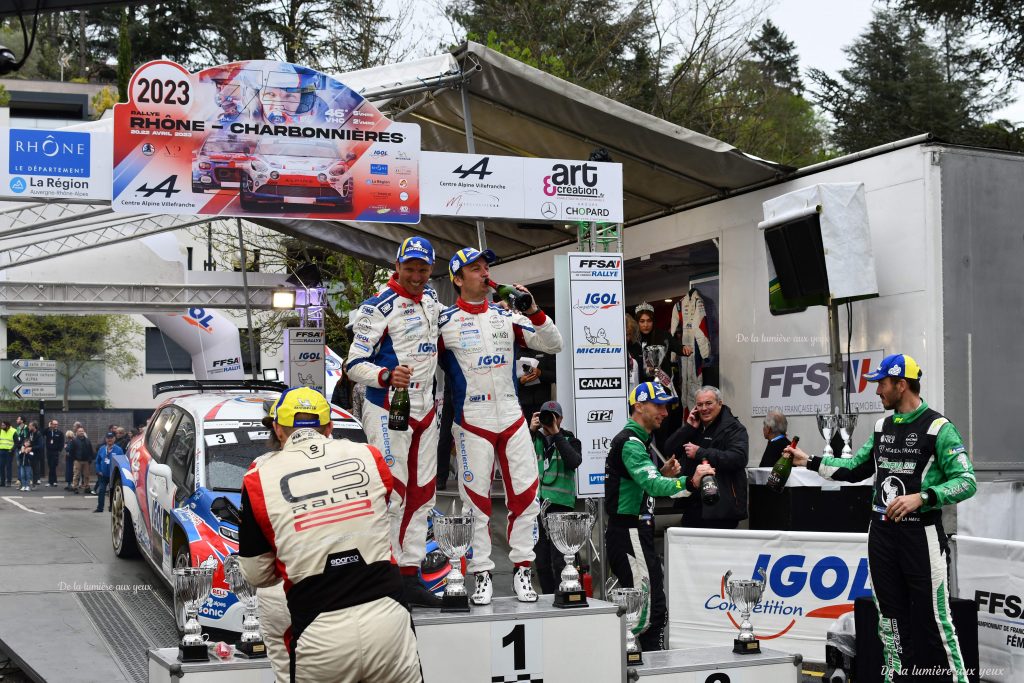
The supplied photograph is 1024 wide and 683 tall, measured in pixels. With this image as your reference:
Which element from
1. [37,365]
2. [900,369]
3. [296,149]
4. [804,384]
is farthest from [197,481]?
[37,365]

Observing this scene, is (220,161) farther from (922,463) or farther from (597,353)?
(922,463)

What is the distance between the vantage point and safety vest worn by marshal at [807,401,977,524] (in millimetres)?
6328

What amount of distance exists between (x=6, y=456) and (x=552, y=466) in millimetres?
23277

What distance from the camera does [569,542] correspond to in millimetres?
5953

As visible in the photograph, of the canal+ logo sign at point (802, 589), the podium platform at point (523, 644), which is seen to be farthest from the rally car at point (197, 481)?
the canal+ logo sign at point (802, 589)

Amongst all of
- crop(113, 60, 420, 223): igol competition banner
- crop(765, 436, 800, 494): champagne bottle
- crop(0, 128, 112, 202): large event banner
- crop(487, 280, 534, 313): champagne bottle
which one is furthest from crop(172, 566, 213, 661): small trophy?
crop(0, 128, 112, 202): large event banner

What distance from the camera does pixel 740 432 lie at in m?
9.21

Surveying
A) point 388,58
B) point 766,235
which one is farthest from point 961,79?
point 766,235

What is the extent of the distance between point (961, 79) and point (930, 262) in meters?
29.0

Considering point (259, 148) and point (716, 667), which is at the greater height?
point (259, 148)

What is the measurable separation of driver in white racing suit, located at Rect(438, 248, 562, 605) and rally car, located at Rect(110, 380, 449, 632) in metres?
0.83

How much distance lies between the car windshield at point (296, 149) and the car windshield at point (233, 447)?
2.68m

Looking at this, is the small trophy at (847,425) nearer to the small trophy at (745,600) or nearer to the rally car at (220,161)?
the small trophy at (745,600)

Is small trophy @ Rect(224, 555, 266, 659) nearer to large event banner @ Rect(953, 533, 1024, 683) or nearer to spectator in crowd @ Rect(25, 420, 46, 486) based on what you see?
large event banner @ Rect(953, 533, 1024, 683)
